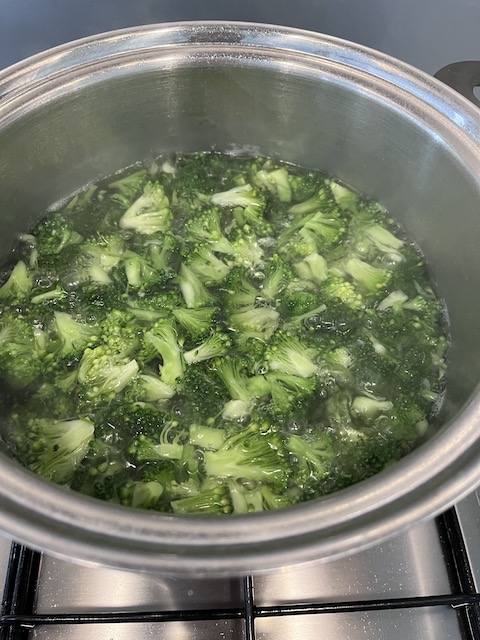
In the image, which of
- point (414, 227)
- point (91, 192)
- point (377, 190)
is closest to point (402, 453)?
point (414, 227)

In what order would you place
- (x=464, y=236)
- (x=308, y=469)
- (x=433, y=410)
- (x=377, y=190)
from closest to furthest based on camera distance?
(x=308, y=469) → (x=433, y=410) → (x=464, y=236) → (x=377, y=190)

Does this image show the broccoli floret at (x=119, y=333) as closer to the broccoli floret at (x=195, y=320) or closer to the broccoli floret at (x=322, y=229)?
the broccoli floret at (x=195, y=320)

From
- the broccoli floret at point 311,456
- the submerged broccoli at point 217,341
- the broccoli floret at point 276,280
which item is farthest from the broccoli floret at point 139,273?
the broccoli floret at point 311,456

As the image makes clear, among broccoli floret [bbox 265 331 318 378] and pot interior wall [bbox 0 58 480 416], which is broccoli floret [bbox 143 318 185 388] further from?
pot interior wall [bbox 0 58 480 416]

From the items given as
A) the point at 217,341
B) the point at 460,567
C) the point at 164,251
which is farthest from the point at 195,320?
the point at 460,567

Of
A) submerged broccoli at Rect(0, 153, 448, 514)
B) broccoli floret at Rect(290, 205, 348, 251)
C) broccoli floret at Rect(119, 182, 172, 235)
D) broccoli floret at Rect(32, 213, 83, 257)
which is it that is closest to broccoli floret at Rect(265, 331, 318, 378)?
submerged broccoli at Rect(0, 153, 448, 514)

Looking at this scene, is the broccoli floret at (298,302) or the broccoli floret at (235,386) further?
the broccoli floret at (298,302)

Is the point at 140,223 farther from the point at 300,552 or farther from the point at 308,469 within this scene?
the point at 300,552
